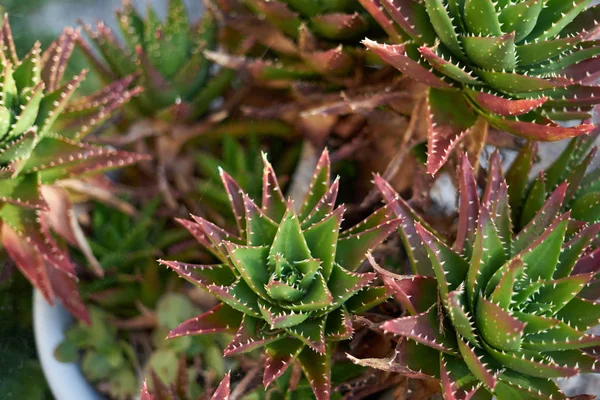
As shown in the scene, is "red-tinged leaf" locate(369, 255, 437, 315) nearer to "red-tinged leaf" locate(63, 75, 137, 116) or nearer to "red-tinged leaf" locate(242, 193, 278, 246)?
"red-tinged leaf" locate(242, 193, 278, 246)

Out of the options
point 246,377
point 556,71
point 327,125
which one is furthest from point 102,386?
point 556,71

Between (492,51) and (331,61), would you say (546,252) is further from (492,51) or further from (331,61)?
(331,61)

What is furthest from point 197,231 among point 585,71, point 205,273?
point 585,71

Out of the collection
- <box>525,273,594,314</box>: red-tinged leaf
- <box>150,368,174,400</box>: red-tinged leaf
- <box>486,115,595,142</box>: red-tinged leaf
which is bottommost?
<box>150,368,174,400</box>: red-tinged leaf

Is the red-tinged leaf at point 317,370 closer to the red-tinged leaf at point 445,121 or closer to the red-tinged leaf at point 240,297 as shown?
the red-tinged leaf at point 240,297

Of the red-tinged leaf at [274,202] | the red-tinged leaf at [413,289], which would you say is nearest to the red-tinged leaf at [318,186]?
the red-tinged leaf at [274,202]

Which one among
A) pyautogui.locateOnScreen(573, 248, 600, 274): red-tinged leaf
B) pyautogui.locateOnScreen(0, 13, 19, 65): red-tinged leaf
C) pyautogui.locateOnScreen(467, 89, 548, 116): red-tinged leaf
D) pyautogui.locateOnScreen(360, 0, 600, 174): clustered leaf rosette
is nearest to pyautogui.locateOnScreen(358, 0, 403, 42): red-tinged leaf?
pyautogui.locateOnScreen(360, 0, 600, 174): clustered leaf rosette

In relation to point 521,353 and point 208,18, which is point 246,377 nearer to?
point 521,353
